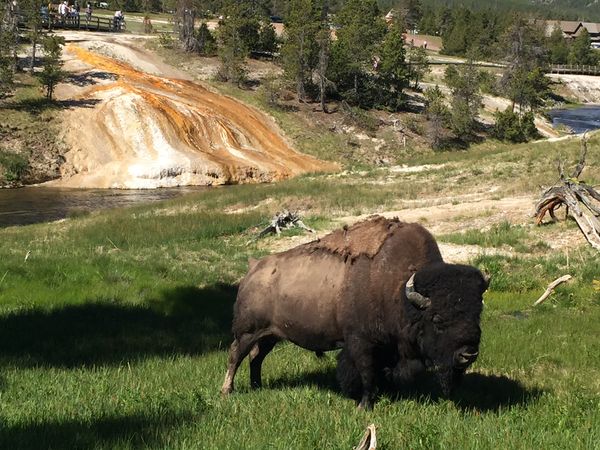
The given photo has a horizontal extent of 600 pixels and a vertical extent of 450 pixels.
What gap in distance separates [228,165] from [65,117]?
41.2ft

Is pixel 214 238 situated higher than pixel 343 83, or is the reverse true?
pixel 343 83

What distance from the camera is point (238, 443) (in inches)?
212

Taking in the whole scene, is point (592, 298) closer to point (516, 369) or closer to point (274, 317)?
point (516, 369)

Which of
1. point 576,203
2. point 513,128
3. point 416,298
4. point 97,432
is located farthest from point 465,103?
point 97,432

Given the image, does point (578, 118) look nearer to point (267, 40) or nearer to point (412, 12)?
point (267, 40)

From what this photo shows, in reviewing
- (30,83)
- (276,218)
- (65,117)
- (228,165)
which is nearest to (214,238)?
(276,218)

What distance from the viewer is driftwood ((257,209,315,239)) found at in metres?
23.7

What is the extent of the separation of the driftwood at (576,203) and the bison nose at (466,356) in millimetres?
13160

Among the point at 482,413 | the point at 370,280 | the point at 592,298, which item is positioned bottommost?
the point at 592,298

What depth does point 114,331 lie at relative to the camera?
1170cm

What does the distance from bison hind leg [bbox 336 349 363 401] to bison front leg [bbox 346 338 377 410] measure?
60mm

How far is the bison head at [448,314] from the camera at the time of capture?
605cm

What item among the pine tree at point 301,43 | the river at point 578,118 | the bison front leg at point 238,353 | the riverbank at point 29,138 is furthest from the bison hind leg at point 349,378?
the river at point 578,118

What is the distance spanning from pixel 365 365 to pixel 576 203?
14.2 m
